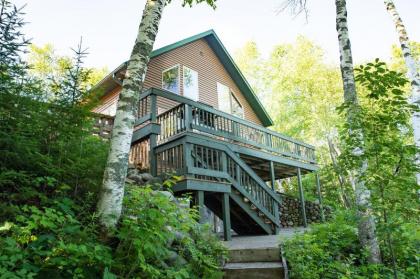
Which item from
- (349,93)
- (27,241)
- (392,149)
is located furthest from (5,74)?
(349,93)

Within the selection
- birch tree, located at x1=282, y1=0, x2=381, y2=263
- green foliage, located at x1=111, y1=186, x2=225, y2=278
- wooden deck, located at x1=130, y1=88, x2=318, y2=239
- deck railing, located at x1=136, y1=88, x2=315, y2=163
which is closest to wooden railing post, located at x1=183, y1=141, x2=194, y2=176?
wooden deck, located at x1=130, y1=88, x2=318, y2=239

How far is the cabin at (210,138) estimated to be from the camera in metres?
7.14

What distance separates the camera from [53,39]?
87.5ft

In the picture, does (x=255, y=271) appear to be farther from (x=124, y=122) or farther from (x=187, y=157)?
(x=187, y=157)

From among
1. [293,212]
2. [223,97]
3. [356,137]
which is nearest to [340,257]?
[356,137]

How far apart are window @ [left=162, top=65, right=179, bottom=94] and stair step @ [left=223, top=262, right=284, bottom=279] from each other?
938cm

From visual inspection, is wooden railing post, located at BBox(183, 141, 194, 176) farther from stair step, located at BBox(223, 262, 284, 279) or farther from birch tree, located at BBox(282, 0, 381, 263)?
birch tree, located at BBox(282, 0, 381, 263)

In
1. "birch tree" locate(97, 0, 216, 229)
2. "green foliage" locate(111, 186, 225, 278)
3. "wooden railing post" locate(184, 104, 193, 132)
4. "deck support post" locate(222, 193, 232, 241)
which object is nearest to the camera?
"green foliage" locate(111, 186, 225, 278)

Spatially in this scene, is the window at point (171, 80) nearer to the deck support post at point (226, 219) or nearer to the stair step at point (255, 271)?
the deck support post at point (226, 219)

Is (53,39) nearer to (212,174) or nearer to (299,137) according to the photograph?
(299,137)

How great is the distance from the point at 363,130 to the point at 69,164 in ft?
12.2

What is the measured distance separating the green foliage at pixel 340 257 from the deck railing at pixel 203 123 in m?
4.27

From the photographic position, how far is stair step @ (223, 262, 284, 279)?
4363 mm

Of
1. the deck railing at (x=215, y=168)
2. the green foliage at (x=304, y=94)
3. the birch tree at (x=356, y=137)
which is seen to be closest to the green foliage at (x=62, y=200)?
the birch tree at (x=356, y=137)
